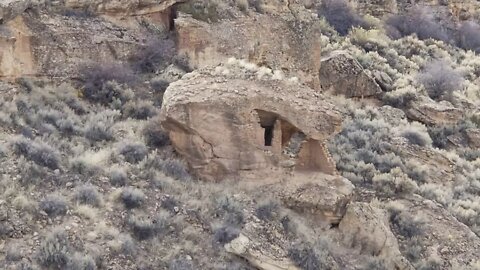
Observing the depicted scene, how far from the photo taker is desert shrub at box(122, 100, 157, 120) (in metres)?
17.2

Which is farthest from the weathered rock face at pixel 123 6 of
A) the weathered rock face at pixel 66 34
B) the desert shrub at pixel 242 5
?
Answer: the desert shrub at pixel 242 5

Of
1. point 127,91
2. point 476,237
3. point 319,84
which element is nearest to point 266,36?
point 319,84

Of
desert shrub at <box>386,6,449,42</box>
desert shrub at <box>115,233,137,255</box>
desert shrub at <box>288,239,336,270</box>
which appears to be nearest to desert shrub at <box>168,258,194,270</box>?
desert shrub at <box>115,233,137,255</box>

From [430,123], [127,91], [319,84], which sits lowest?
A: [430,123]

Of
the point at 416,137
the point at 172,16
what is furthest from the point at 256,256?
the point at 416,137

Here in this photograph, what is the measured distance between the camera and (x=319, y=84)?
23.1 m

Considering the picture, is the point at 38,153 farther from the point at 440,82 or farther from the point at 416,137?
the point at 440,82

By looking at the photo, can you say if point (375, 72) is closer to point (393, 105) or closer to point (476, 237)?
point (393, 105)

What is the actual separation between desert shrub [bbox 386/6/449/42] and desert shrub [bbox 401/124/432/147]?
16762 mm

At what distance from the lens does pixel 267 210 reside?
44.0 feet

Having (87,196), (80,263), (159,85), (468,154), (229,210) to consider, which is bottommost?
(468,154)

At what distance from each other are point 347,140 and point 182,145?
267 inches

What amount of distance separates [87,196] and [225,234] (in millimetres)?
2552

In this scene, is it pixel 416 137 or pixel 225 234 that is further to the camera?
pixel 416 137
